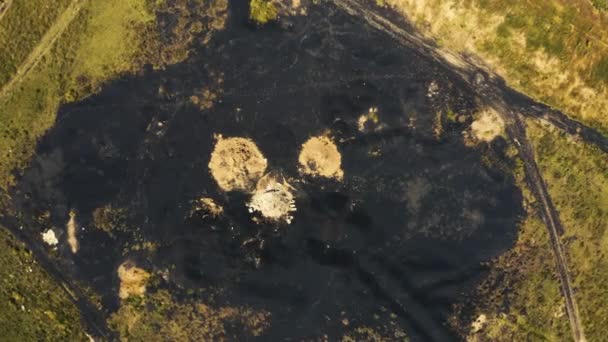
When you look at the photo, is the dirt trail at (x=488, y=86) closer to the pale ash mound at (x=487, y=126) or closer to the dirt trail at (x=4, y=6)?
the pale ash mound at (x=487, y=126)

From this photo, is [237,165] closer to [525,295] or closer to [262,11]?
[262,11]

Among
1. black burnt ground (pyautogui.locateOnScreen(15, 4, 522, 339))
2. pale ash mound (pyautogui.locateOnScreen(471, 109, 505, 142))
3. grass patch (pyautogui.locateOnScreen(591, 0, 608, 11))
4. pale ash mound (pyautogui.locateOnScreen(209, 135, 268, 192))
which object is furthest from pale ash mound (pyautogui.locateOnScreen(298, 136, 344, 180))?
grass patch (pyautogui.locateOnScreen(591, 0, 608, 11))

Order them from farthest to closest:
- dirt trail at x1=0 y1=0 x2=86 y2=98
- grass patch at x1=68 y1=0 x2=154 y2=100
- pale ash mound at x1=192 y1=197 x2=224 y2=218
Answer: dirt trail at x1=0 y1=0 x2=86 y2=98
grass patch at x1=68 y1=0 x2=154 y2=100
pale ash mound at x1=192 y1=197 x2=224 y2=218

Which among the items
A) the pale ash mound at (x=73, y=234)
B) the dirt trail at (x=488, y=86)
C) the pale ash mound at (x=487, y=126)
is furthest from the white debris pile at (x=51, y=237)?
the pale ash mound at (x=487, y=126)

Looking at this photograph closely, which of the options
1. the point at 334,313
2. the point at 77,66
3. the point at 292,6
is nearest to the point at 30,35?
the point at 77,66

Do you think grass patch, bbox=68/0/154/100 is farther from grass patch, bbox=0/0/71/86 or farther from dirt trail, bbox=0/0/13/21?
dirt trail, bbox=0/0/13/21
